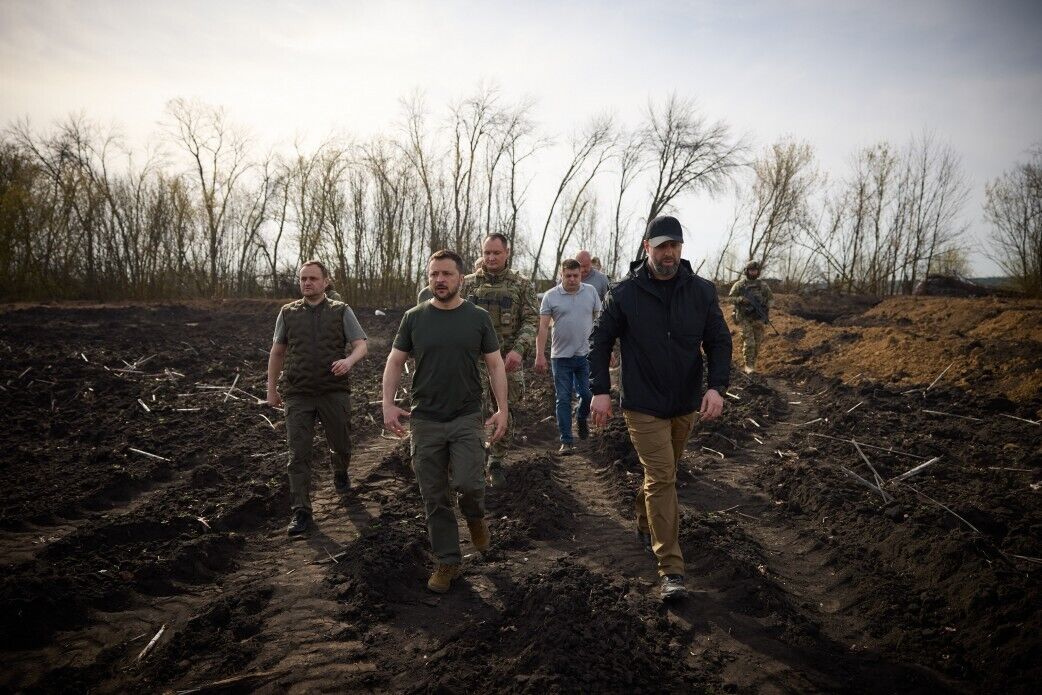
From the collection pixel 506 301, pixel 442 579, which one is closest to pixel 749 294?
pixel 506 301

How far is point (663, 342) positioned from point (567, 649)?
197 centimetres

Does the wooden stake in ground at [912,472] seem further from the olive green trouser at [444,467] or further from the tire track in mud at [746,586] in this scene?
the olive green trouser at [444,467]

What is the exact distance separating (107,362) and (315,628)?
11.2m

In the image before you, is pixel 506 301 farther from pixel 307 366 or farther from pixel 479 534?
pixel 479 534

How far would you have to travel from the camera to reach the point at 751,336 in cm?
1242

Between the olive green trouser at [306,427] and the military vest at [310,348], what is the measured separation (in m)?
0.11

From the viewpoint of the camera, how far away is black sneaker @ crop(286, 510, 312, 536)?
5.00 meters

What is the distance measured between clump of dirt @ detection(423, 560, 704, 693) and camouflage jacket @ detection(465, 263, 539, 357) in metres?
2.69

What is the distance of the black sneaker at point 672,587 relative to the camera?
3748 millimetres

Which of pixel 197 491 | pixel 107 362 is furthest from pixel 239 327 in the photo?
pixel 197 491

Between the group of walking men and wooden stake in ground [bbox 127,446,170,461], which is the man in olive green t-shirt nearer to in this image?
the group of walking men

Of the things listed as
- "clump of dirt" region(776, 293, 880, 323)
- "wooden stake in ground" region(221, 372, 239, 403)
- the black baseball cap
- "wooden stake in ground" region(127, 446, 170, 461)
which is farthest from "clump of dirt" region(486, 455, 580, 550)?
"clump of dirt" region(776, 293, 880, 323)

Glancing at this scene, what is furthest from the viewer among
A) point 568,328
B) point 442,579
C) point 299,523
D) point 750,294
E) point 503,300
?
point 750,294

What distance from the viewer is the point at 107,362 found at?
39.2 feet
